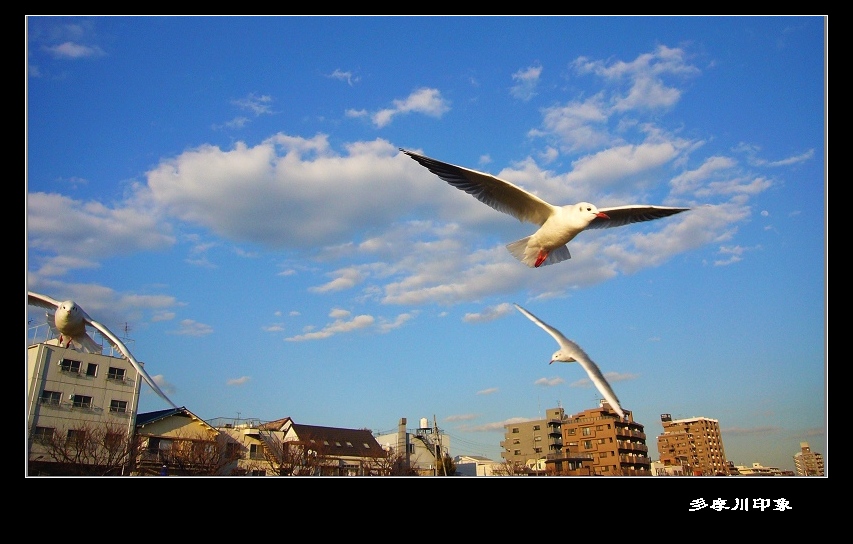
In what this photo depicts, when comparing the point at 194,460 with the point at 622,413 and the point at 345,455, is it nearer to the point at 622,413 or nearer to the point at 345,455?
the point at 345,455

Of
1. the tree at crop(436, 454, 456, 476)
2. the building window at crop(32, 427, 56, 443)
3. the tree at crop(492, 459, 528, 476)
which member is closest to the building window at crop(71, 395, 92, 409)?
the building window at crop(32, 427, 56, 443)

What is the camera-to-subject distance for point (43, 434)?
1772 centimetres

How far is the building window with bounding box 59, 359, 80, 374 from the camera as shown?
18984 millimetres

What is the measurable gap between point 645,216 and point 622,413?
2.75 metres

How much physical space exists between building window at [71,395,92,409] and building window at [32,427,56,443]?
1.10 m

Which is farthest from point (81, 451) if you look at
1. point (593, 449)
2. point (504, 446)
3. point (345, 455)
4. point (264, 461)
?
point (504, 446)

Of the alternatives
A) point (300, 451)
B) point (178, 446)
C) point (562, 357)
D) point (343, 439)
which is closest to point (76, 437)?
point (178, 446)

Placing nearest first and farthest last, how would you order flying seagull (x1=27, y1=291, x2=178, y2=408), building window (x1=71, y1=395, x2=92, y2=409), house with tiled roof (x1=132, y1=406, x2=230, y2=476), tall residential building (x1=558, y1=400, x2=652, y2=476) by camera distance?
flying seagull (x1=27, y1=291, x2=178, y2=408) < building window (x1=71, y1=395, x2=92, y2=409) < house with tiled roof (x1=132, y1=406, x2=230, y2=476) < tall residential building (x1=558, y1=400, x2=652, y2=476)

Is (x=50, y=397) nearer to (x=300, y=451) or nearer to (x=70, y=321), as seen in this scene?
(x=300, y=451)

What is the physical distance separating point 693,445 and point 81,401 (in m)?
44.5

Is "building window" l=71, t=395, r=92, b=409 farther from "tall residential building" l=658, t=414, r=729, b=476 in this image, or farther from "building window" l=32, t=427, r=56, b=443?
"tall residential building" l=658, t=414, r=729, b=476

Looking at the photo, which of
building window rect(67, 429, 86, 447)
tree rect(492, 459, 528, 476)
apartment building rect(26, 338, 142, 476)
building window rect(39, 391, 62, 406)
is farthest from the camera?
tree rect(492, 459, 528, 476)

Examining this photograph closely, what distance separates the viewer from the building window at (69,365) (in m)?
19.0

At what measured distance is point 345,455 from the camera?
84.7ft
